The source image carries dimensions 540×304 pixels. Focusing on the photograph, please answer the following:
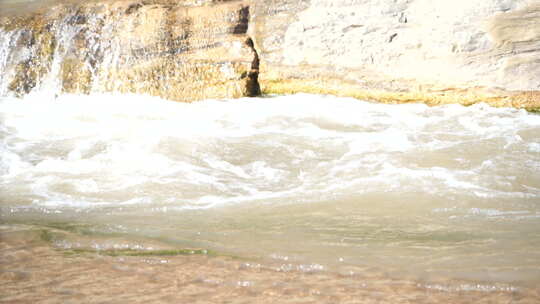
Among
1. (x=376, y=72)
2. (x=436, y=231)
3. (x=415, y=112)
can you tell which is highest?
(x=376, y=72)

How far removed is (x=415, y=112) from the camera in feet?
20.7

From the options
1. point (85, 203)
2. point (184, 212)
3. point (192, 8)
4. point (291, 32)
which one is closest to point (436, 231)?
point (184, 212)

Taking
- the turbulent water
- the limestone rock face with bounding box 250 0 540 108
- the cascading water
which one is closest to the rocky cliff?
the limestone rock face with bounding box 250 0 540 108

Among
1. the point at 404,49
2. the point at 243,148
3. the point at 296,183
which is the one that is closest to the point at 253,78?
the point at 404,49

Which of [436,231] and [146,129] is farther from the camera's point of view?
[146,129]

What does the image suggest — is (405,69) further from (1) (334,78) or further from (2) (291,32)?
(2) (291,32)

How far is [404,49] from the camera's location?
680 cm

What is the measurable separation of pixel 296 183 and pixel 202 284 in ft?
6.49

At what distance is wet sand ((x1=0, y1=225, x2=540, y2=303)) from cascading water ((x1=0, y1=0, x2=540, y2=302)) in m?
0.01

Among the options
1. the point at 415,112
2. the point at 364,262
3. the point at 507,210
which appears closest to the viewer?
the point at 364,262

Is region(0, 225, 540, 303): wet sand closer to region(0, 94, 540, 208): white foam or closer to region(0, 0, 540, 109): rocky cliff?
region(0, 94, 540, 208): white foam

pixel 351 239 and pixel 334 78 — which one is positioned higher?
pixel 334 78

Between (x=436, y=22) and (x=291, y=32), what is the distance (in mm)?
1836

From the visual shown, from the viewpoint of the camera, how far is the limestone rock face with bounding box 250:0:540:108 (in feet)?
20.8
